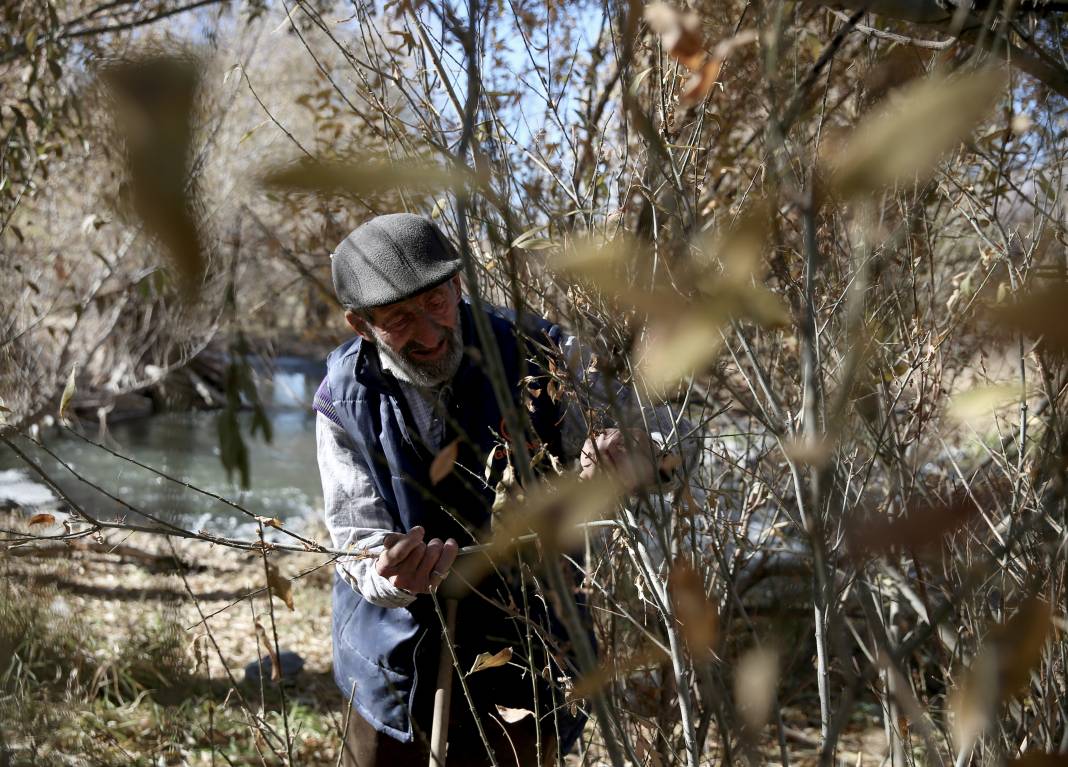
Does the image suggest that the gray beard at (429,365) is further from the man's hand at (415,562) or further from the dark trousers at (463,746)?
the dark trousers at (463,746)

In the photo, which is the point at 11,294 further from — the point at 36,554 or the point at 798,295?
the point at 798,295

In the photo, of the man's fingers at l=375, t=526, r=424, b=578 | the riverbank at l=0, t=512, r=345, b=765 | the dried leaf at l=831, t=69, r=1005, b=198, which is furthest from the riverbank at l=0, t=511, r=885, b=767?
the dried leaf at l=831, t=69, r=1005, b=198

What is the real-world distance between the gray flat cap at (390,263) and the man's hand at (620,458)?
0.62 metres

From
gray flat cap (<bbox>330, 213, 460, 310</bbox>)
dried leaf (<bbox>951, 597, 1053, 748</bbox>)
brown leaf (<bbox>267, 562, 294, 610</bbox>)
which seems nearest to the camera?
dried leaf (<bbox>951, 597, 1053, 748</bbox>)

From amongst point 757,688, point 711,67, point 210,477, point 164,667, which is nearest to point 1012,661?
point 757,688

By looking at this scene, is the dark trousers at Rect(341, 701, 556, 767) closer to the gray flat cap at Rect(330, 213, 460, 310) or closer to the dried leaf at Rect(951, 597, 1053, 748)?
the gray flat cap at Rect(330, 213, 460, 310)

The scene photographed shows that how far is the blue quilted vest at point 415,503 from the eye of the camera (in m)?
2.29

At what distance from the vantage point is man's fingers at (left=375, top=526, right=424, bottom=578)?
5.64 ft

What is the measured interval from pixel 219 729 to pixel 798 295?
3755 millimetres

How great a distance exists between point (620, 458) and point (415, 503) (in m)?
1.12

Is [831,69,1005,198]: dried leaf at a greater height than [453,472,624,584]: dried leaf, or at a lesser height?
greater

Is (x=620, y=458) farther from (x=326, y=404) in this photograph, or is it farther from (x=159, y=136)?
(x=326, y=404)

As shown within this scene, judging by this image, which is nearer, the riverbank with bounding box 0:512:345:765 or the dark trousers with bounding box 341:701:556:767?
the riverbank with bounding box 0:512:345:765

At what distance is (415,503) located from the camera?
2340mm
